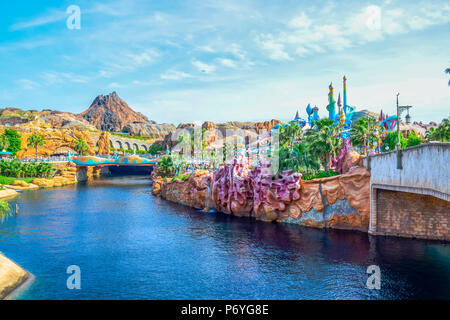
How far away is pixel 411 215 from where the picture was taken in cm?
3597

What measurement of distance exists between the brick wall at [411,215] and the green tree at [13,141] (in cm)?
12635

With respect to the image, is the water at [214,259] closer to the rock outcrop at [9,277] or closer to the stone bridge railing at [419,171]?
the rock outcrop at [9,277]

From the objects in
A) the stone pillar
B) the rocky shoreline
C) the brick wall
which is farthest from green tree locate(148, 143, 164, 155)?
the brick wall

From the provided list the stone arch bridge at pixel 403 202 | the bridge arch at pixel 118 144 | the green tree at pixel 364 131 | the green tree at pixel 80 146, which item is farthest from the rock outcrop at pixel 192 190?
the bridge arch at pixel 118 144

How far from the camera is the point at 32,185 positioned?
293 ft

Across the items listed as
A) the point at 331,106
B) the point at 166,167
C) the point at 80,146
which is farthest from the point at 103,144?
the point at 331,106

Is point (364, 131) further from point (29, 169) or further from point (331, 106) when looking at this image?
point (29, 169)

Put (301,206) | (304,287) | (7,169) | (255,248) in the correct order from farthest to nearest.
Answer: (7,169)
(301,206)
(255,248)
(304,287)

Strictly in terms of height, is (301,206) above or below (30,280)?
above

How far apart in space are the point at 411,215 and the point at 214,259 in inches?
868

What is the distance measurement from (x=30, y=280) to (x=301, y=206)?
31325 mm

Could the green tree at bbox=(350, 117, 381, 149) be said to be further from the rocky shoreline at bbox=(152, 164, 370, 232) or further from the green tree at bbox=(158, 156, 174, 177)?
the green tree at bbox=(158, 156, 174, 177)
